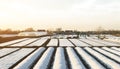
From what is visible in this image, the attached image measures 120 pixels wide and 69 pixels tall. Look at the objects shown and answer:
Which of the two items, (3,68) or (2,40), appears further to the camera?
(2,40)

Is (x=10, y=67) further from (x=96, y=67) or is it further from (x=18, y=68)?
(x=96, y=67)

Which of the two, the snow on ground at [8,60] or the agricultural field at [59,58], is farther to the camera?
the snow on ground at [8,60]

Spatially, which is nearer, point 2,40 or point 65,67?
point 65,67

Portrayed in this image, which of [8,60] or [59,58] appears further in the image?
[59,58]

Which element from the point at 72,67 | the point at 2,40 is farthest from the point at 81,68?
the point at 2,40

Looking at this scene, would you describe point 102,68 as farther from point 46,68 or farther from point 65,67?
point 46,68

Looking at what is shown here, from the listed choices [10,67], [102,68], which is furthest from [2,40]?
[102,68]

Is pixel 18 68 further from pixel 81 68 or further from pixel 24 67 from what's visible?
pixel 81 68

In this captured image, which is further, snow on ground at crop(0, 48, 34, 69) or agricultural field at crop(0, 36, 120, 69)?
snow on ground at crop(0, 48, 34, 69)
